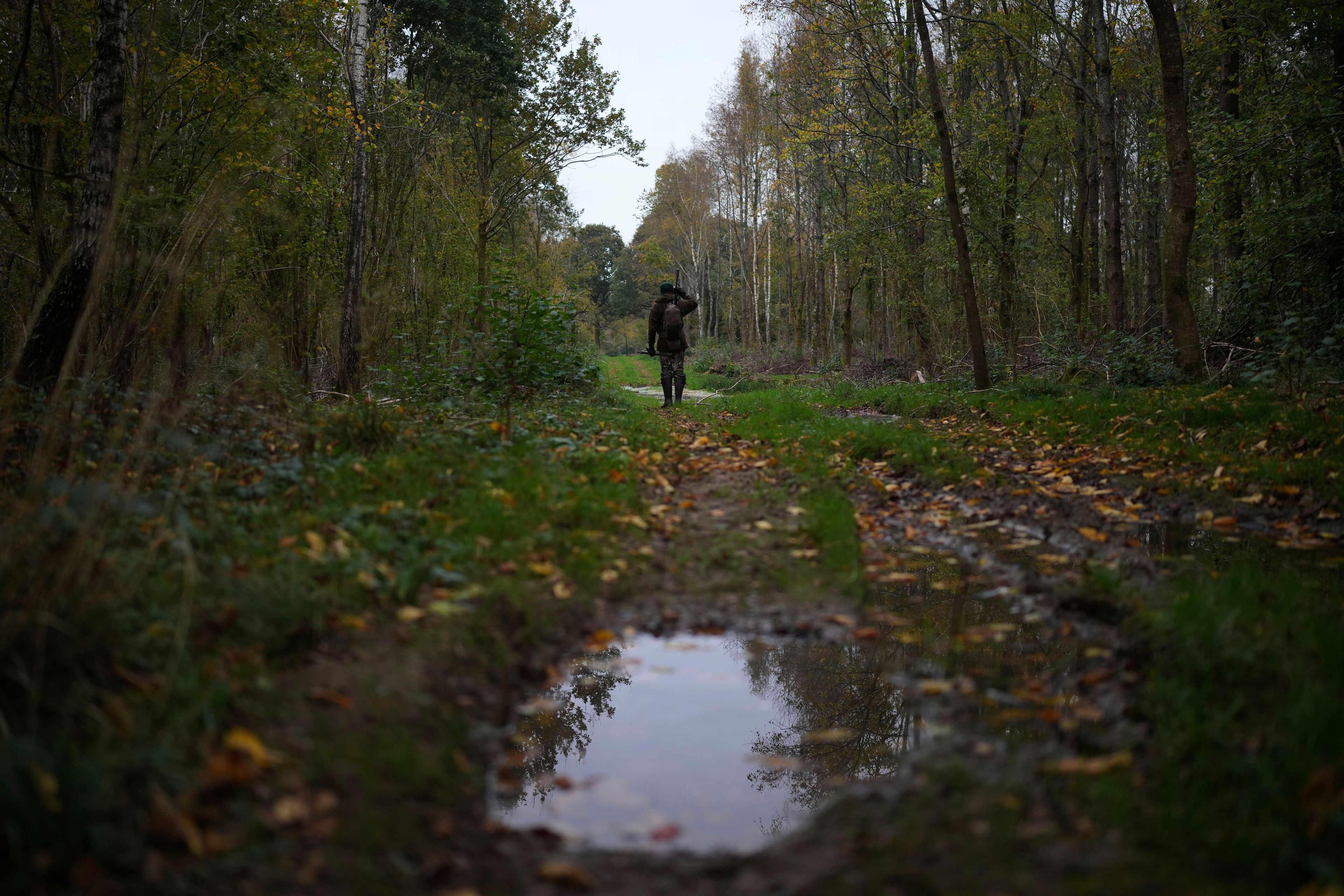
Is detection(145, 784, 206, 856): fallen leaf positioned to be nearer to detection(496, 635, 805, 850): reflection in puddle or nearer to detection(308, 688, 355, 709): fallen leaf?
detection(308, 688, 355, 709): fallen leaf

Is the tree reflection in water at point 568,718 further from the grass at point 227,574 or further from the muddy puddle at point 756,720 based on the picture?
the grass at point 227,574

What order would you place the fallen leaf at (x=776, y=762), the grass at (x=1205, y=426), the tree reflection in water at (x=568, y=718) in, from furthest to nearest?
1. the grass at (x=1205, y=426)
2. the fallen leaf at (x=776, y=762)
3. the tree reflection in water at (x=568, y=718)

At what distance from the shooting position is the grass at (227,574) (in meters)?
2.08

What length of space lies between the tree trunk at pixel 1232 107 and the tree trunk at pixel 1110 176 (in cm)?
156

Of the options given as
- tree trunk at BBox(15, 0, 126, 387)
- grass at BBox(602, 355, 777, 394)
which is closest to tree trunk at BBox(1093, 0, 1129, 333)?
grass at BBox(602, 355, 777, 394)

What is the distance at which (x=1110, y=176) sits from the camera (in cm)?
1308

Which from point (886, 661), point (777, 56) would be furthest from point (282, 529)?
point (777, 56)

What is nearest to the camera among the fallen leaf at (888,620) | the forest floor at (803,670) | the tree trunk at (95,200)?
the forest floor at (803,670)

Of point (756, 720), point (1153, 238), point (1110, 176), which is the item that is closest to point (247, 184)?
point (756, 720)

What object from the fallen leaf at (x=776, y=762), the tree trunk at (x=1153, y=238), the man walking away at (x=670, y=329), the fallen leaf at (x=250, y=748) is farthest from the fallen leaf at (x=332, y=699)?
the tree trunk at (x=1153, y=238)

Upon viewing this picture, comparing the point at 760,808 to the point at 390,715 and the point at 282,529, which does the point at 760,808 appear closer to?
the point at 390,715

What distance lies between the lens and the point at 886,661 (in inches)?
146

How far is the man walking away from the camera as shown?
44.4ft

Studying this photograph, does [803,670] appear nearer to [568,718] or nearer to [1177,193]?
[568,718]
